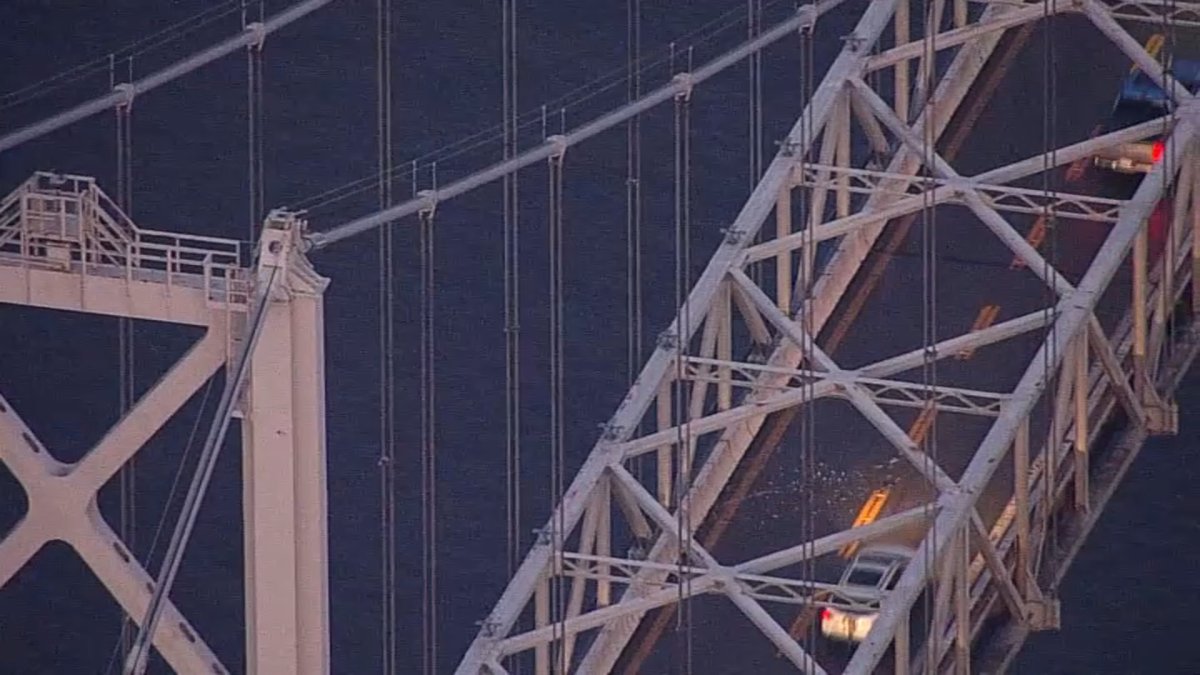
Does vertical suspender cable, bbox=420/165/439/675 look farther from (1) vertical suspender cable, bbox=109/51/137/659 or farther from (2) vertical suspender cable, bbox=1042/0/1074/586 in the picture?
(2) vertical suspender cable, bbox=1042/0/1074/586

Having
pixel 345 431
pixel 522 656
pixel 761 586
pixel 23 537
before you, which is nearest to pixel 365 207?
pixel 345 431

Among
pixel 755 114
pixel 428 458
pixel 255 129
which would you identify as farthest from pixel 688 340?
pixel 255 129

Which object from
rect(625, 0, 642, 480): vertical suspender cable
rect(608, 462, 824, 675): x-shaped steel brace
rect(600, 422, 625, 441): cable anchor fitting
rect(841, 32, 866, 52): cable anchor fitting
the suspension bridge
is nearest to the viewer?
the suspension bridge

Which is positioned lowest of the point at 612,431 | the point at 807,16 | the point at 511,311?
the point at 612,431

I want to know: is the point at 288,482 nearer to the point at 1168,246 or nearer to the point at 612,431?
the point at 612,431

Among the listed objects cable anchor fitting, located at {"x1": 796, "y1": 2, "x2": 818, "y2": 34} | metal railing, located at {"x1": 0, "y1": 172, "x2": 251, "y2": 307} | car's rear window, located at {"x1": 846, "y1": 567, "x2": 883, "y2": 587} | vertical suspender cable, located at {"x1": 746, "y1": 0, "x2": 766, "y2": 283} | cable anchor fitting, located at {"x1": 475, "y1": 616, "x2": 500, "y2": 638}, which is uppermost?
cable anchor fitting, located at {"x1": 796, "y1": 2, "x2": 818, "y2": 34}

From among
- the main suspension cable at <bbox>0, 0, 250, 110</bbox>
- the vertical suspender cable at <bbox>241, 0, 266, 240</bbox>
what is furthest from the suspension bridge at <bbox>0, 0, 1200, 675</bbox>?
the main suspension cable at <bbox>0, 0, 250, 110</bbox>
